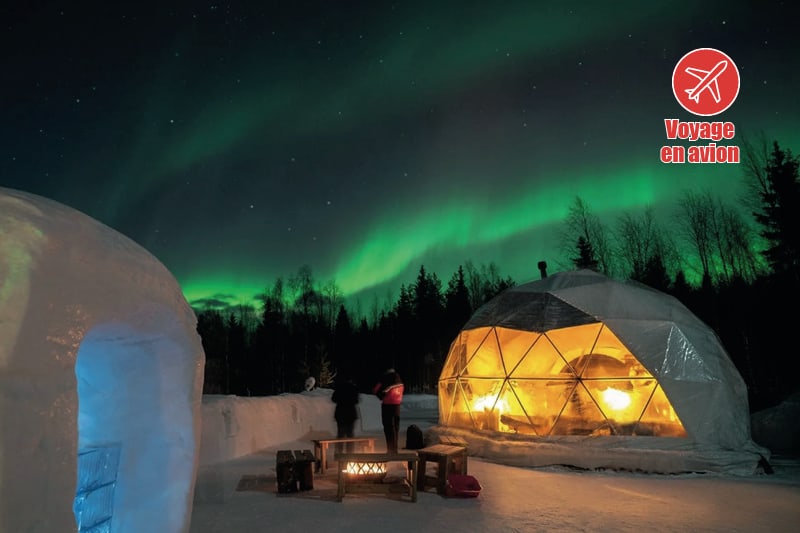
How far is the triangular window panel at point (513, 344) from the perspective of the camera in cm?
1076

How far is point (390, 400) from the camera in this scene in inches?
339

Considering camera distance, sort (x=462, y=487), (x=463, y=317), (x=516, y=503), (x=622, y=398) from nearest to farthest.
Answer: (x=516, y=503) < (x=462, y=487) < (x=622, y=398) < (x=463, y=317)

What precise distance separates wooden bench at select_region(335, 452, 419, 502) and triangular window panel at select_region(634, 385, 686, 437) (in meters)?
4.78

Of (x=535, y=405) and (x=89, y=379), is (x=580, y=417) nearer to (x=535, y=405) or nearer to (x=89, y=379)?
(x=535, y=405)

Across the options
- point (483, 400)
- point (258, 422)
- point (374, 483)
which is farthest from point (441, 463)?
point (258, 422)

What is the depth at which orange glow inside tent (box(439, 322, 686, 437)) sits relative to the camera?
9.23m

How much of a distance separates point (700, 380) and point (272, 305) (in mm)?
39072

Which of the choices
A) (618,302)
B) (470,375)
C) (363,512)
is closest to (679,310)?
(618,302)

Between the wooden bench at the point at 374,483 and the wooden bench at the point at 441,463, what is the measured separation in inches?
11.9

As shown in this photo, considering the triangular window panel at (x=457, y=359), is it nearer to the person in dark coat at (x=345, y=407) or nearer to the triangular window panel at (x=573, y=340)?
the triangular window panel at (x=573, y=340)

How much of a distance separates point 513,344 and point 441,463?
4758mm

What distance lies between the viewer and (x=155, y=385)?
11.6 ft

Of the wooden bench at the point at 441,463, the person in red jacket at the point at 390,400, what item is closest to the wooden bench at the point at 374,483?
the wooden bench at the point at 441,463

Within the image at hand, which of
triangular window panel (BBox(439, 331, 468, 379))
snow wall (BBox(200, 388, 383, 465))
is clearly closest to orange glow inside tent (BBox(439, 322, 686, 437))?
triangular window panel (BBox(439, 331, 468, 379))
